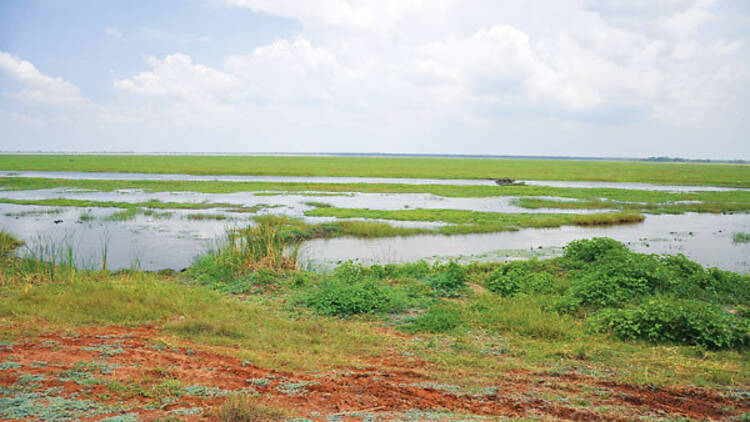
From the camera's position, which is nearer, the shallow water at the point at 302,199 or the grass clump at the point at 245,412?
the grass clump at the point at 245,412

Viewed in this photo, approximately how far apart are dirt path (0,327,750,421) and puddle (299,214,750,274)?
7.57 meters

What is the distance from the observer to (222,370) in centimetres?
559

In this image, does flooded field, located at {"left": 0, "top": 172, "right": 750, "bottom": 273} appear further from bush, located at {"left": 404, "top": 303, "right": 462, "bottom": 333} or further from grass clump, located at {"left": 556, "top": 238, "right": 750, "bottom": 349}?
bush, located at {"left": 404, "top": 303, "right": 462, "bottom": 333}

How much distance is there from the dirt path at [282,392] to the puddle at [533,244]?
7574 mm

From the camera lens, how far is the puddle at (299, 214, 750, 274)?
15258 mm

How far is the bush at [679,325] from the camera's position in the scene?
22.6 feet

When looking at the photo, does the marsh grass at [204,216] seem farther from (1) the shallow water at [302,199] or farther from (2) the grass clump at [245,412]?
(2) the grass clump at [245,412]

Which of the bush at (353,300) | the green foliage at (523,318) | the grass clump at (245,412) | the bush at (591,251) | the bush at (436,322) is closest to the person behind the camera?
the grass clump at (245,412)

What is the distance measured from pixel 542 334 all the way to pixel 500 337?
0.71 metres

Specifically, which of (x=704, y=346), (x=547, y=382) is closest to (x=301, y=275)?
(x=547, y=382)

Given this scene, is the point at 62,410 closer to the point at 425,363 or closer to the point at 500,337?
the point at 425,363

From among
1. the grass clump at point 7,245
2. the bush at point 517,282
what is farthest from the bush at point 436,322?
the grass clump at point 7,245

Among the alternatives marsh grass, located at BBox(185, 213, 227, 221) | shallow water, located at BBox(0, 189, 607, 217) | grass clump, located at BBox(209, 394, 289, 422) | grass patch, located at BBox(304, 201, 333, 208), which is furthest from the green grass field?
grass clump, located at BBox(209, 394, 289, 422)

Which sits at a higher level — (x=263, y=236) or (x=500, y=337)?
(x=263, y=236)
